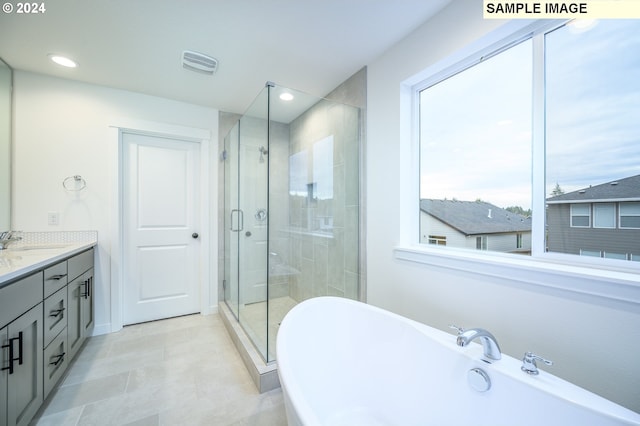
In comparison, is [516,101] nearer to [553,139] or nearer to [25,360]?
[553,139]

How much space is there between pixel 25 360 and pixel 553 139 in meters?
2.87

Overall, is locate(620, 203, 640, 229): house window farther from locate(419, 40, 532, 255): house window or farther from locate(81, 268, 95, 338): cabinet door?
locate(81, 268, 95, 338): cabinet door

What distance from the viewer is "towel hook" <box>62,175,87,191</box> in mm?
2301

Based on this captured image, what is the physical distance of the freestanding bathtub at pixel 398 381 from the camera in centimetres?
82

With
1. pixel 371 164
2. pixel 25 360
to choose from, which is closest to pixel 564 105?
pixel 371 164

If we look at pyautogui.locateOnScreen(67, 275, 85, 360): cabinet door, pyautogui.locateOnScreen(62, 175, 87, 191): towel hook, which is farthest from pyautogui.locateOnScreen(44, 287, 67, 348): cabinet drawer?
pyautogui.locateOnScreen(62, 175, 87, 191): towel hook

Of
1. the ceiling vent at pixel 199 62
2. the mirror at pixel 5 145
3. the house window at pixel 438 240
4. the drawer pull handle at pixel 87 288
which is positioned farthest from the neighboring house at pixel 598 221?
the mirror at pixel 5 145

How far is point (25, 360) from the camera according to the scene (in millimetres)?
1235

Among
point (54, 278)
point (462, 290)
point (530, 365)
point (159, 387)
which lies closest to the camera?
point (530, 365)

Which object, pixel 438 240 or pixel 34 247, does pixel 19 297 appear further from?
pixel 438 240

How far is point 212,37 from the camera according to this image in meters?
1.75

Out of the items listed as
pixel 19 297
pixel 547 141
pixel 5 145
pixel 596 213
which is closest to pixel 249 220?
pixel 19 297

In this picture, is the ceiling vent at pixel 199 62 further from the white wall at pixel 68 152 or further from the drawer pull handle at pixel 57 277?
the drawer pull handle at pixel 57 277

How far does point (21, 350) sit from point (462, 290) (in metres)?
2.33
